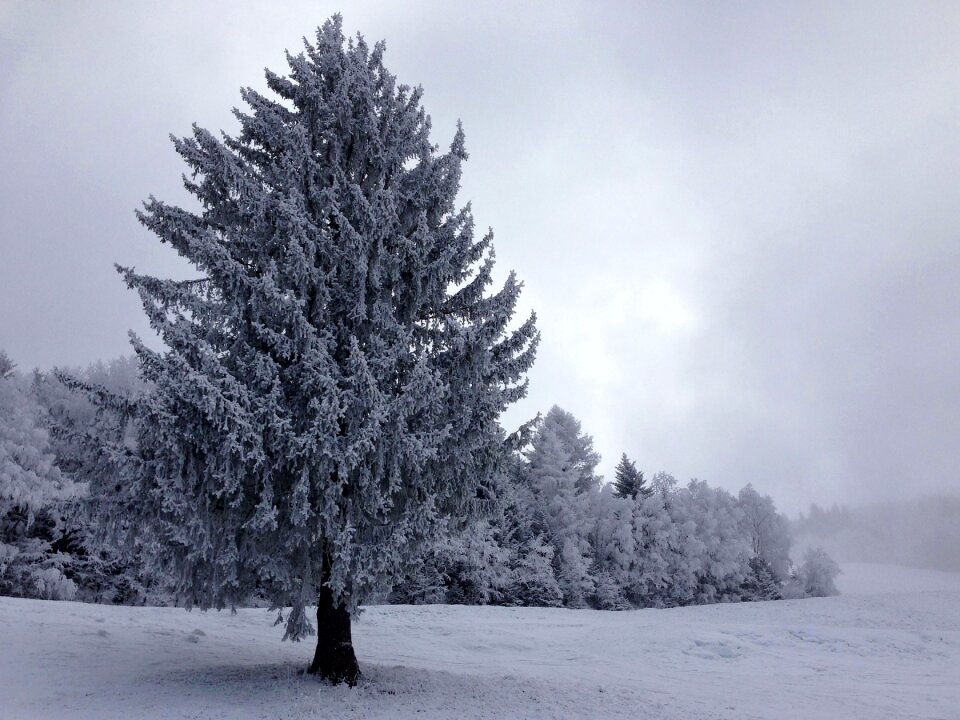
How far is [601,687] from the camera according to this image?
10.8m

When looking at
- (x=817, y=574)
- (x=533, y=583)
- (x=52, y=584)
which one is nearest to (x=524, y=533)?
(x=533, y=583)

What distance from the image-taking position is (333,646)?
9.65 metres

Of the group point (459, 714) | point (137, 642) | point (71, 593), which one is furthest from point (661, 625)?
point (71, 593)

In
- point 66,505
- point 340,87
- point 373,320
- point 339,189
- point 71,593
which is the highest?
point 340,87

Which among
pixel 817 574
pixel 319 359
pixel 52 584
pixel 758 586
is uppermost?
pixel 319 359

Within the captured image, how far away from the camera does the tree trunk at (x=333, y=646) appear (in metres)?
9.47

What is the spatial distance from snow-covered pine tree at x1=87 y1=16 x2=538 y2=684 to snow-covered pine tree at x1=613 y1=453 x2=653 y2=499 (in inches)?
1615

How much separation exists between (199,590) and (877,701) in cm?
1142

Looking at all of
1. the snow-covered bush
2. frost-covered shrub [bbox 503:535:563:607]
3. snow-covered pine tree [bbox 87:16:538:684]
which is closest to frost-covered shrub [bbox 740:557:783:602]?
the snow-covered bush

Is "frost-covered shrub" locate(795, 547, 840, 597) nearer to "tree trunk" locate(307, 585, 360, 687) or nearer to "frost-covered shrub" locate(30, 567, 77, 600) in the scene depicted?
"frost-covered shrub" locate(30, 567, 77, 600)

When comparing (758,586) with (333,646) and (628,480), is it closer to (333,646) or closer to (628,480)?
(628,480)

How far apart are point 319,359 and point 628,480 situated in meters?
43.8

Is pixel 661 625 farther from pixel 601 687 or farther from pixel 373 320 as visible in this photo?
pixel 373 320

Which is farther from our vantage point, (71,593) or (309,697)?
(71,593)
